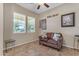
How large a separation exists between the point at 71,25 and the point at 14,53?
55.6 inches

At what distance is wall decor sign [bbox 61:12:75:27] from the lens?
1.76 metres

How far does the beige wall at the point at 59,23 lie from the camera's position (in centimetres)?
175

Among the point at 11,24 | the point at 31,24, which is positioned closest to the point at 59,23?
the point at 31,24

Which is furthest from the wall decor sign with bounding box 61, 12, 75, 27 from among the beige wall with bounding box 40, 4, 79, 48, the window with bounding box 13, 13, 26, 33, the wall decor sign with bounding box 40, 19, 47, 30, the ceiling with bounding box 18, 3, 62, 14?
the window with bounding box 13, 13, 26, 33

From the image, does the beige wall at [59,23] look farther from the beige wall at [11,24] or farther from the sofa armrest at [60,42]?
the beige wall at [11,24]

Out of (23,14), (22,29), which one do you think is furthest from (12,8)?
(22,29)

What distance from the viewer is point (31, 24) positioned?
1.95 meters

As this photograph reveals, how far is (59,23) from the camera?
1.87m

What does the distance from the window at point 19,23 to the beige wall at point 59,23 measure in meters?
0.45

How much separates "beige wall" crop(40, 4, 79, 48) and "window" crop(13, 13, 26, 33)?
17.8 inches

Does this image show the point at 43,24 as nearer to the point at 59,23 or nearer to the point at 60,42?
the point at 59,23

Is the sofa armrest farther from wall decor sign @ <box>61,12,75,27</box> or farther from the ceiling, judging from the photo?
the ceiling

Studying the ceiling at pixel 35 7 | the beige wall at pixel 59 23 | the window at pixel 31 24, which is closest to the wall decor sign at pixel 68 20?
the beige wall at pixel 59 23

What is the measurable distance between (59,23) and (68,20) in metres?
0.21
